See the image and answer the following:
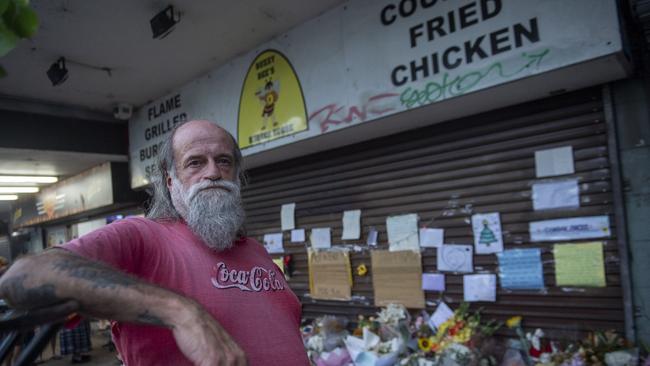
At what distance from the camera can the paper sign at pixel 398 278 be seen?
4324 mm

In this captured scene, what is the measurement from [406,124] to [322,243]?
1908 mm

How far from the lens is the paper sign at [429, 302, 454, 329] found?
4.04 m

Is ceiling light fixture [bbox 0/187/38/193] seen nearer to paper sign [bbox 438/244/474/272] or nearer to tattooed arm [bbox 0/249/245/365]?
paper sign [bbox 438/244/474/272]

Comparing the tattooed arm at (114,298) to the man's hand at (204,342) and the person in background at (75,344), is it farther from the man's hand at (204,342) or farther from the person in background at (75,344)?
the person in background at (75,344)

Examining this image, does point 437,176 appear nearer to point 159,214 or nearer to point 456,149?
point 456,149

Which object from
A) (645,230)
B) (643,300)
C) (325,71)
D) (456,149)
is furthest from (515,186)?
(325,71)

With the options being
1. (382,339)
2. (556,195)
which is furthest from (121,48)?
(556,195)

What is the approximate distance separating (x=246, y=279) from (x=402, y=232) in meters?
3.03

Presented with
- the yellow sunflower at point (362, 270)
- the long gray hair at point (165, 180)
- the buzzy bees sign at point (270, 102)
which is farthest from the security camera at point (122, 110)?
the long gray hair at point (165, 180)

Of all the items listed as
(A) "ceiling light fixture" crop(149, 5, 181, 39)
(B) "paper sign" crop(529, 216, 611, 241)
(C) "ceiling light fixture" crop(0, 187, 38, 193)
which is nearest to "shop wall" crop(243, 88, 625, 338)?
(B) "paper sign" crop(529, 216, 611, 241)

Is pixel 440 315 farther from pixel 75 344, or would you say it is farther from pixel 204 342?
pixel 75 344

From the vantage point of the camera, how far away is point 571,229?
3371 millimetres

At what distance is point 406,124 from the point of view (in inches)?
169

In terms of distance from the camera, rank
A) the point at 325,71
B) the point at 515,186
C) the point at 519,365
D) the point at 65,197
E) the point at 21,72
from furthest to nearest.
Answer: the point at 65,197 < the point at 21,72 < the point at 325,71 < the point at 515,186 < the point at 519,365
